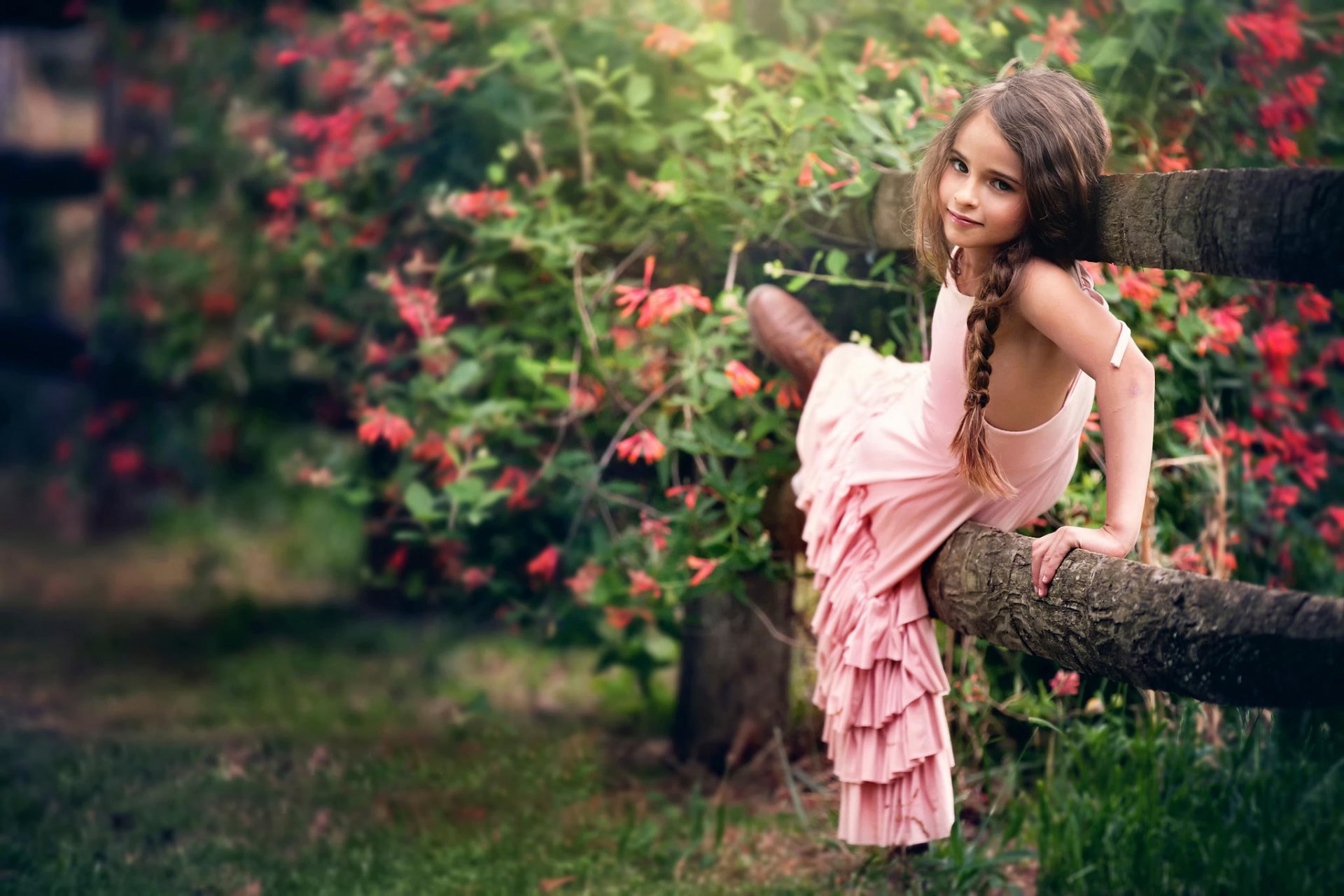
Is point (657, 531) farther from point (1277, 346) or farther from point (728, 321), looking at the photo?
point (1277, 346)

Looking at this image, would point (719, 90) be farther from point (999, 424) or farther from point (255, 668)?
point (255, 668)

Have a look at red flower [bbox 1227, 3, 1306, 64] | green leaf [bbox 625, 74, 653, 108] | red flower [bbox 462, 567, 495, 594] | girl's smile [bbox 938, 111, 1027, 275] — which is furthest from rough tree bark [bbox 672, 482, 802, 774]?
red flower [bbox 1227, 3, 1306, 64]

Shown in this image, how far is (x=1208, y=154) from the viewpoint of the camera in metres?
2.49

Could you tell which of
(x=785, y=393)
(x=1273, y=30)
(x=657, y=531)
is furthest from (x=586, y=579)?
(x=1273, y=30)

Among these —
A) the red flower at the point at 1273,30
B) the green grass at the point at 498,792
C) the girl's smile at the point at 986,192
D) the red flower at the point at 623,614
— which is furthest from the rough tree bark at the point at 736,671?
the red flower at the point at 1273,30

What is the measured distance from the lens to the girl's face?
1528 mm

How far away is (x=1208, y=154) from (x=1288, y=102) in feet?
0.60

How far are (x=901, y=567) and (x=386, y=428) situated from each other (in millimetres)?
1205

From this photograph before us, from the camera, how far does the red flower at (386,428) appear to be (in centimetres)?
252

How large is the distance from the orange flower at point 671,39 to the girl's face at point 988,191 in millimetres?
959

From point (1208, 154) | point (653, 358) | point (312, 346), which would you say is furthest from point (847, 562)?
point (312, 346)

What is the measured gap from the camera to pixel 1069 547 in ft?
4.90

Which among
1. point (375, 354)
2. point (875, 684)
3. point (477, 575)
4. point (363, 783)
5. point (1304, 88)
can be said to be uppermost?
point (1304, 88)

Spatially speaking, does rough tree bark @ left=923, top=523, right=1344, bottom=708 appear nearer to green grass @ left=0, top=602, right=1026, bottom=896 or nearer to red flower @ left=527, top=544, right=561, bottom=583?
green grass @ left=0, top=602, right=1026, bottom=896
